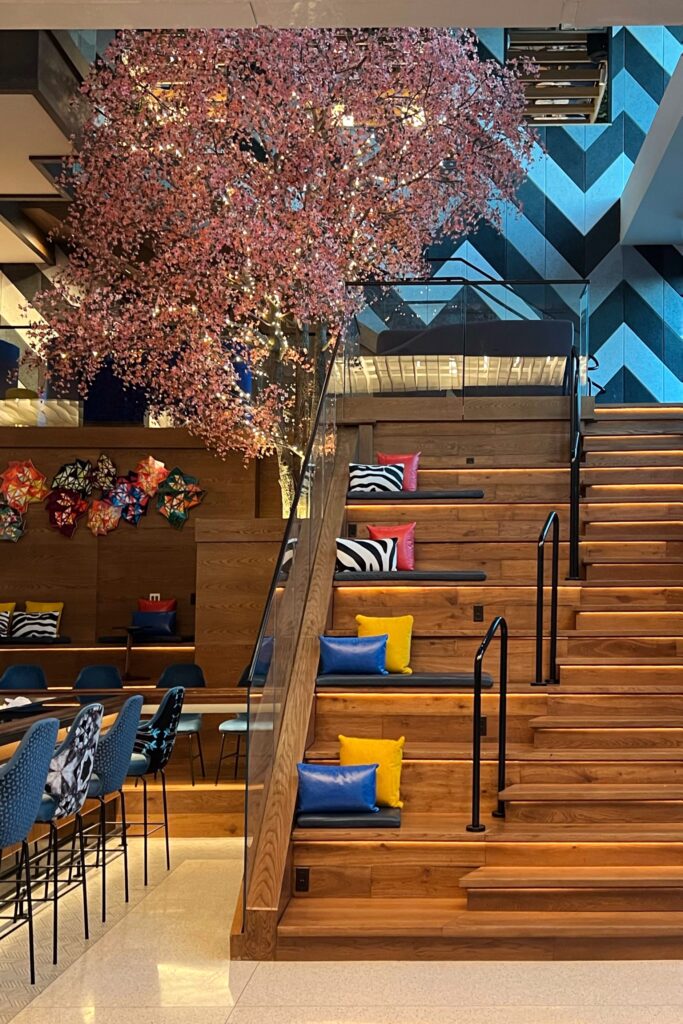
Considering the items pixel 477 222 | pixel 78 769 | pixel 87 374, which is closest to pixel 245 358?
pixel 87 374

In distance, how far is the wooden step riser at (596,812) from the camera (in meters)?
5.67

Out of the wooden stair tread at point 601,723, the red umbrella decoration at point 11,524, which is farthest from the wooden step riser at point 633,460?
the red umbrella decoration at point 11,524

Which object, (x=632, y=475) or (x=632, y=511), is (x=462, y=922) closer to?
(x=632, y=511)

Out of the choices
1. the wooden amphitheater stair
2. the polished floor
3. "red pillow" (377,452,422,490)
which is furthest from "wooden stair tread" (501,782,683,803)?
"red pillow" (377,452,422,490)

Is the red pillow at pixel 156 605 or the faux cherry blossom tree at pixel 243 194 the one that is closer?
the faux cherry blossom tree at pixel 243 194

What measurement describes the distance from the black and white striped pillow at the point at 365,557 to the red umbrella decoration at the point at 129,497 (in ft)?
17.5

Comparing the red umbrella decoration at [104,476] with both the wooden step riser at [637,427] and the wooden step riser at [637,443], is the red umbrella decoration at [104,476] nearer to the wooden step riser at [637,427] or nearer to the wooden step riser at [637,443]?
the wooden step riser at [637,427]

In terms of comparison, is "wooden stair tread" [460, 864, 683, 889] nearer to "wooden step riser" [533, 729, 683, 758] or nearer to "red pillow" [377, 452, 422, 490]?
"wooden step riser" [533, 729, 683, 758]

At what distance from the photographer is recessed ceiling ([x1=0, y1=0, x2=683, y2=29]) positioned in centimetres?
387

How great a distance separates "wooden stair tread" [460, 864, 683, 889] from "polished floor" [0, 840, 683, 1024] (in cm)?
38

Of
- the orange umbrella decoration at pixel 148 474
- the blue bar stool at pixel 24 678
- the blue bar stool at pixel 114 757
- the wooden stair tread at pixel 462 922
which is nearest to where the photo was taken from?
the wooden stair tread at pixel 462 922

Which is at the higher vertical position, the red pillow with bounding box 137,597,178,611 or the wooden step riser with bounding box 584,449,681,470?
the wooden step riser with bounding box 584,449,681,470

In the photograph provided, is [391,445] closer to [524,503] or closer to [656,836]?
[524,503]

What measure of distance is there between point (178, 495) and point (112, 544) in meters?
0.89
